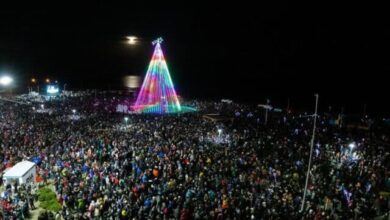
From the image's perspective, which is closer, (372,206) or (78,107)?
(372,206)

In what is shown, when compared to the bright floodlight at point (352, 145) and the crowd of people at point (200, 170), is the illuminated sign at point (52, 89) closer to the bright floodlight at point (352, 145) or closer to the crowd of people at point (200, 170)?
the crowd of people at point (200, 170)

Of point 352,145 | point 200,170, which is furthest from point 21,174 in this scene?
point 352,145

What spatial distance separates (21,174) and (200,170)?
8.66m

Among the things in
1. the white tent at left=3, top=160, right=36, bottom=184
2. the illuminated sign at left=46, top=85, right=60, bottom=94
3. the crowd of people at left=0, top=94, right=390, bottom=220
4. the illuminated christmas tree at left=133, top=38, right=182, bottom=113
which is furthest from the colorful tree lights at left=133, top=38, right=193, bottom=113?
the illuminated sign at left=46, top=85, right=60, bottom=94

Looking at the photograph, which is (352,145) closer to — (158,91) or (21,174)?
(21,174)

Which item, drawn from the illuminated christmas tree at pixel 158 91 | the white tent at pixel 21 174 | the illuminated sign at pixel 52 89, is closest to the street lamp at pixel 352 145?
the white tent at pixel 21 174

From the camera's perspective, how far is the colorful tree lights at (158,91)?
48.4 metres

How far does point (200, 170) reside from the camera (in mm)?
20156

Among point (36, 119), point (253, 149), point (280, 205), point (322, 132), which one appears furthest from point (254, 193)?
point (36, 119)

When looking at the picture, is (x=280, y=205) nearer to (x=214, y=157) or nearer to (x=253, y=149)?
(x=214, y=157)

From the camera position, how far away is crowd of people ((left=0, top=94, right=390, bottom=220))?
15742mm

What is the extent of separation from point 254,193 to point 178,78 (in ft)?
553

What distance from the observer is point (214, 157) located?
22.9 meters

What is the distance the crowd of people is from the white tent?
48.2 inches
